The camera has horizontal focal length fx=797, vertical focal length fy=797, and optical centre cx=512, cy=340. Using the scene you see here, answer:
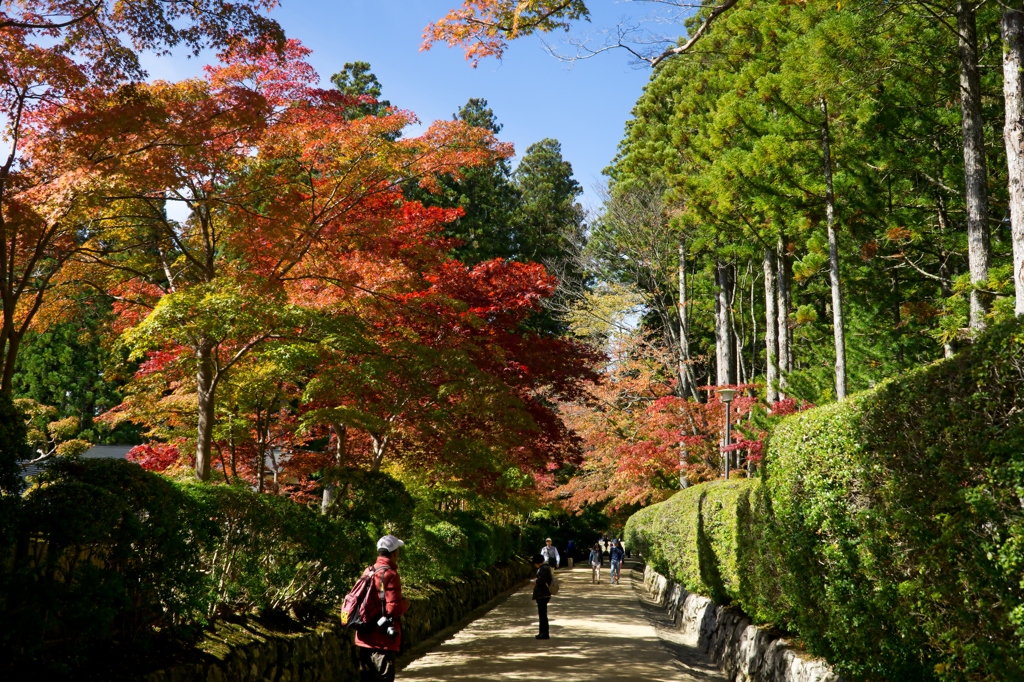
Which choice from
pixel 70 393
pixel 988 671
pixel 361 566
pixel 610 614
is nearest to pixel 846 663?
pixel 988 671

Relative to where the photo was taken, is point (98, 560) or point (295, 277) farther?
point (295, 277)

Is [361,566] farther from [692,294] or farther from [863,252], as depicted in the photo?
[692,294]

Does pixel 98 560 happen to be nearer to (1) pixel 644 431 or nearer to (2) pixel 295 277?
(2) pixel 295 277

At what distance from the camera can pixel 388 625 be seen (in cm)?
603

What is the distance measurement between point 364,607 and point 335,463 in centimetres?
765

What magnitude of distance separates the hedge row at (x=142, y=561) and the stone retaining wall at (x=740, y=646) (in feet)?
14.4

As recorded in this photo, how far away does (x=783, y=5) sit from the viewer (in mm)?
16500

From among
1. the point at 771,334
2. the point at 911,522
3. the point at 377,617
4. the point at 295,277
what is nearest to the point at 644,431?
the point at 771,334

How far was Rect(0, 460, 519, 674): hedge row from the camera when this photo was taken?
14.6 ft

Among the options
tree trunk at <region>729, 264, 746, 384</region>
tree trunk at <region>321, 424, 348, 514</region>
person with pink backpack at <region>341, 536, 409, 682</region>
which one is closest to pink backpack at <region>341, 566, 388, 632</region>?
person with pink backpack at <region>341, 536, 409, 682</region>

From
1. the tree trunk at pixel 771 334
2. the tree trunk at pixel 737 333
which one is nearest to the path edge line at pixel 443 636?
the tree trunk at pixel 771 334

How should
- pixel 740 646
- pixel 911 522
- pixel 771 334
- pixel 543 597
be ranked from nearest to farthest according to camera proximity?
1. pixel 911 522
2. pixel 740 646
3. pixel 543 597
4. pixel 771 334

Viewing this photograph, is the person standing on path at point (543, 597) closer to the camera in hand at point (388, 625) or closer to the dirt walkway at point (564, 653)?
the dirt walkway at point (564, 653)

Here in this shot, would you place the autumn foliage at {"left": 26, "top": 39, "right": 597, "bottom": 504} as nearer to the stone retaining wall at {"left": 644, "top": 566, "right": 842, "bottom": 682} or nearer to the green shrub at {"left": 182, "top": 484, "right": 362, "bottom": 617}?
the green shrub at {"left": 182, "top": 484, "right": 362, "bottom": 617}
